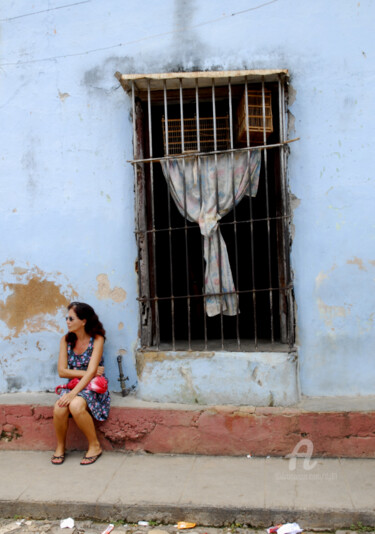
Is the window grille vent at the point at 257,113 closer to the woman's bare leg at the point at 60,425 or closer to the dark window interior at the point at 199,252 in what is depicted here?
the dark window interior at the point at 199,252

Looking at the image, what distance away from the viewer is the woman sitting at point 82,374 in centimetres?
385

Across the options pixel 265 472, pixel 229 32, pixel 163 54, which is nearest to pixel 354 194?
pixel 229 32

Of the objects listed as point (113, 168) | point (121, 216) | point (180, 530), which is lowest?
point (180, 530)

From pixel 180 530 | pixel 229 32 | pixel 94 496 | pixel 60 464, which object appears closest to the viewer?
pixel 180 530

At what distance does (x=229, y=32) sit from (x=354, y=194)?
163 cm

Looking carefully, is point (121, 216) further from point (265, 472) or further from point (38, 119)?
point (265, 472)

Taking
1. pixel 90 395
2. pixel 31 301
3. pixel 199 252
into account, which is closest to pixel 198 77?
pixel 31 301

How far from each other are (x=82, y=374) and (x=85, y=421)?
0.36 meters

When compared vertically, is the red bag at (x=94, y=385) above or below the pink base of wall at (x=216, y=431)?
above

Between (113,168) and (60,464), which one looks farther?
(113,168)

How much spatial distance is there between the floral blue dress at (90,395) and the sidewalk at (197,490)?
0.36 meters

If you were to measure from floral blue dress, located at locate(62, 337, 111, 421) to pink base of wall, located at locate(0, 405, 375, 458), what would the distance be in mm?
89

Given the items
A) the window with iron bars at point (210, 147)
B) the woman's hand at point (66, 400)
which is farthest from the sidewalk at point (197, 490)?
the window with iron bars at point (210, 147)

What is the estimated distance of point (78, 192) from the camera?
433 centimetres
